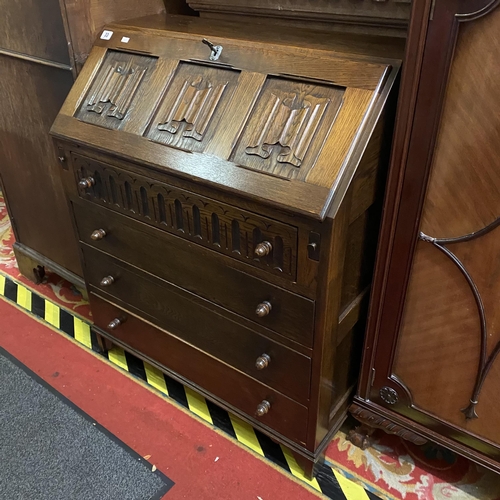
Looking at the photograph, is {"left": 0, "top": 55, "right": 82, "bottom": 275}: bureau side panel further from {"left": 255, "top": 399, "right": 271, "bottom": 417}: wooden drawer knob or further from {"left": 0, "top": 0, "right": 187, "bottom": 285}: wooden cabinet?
{"left": 255, "top": 399, "right": 271, "bottom": 417}: wooden drawer knob

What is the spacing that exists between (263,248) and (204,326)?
1.42 ft

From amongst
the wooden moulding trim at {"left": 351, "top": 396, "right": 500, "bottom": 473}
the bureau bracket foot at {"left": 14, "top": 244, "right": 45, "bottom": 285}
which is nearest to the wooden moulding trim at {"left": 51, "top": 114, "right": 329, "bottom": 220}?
the wooden moulding trim at {"left": 351, "top": 396, "right": 500, "bottom": 473}

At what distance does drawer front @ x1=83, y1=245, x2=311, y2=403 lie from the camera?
126cm

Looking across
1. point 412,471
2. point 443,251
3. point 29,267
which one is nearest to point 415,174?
point 443,251

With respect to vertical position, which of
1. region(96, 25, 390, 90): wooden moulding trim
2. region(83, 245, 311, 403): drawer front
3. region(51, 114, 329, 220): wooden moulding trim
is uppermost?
region(96, 25, 390, 90): wooden moulding trim

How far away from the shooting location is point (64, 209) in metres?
1.80

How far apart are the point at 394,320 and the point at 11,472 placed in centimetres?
118

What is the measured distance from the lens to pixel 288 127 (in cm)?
106

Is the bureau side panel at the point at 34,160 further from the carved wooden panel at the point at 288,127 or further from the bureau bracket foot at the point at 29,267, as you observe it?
the carved wooden panel at the point at 288,127

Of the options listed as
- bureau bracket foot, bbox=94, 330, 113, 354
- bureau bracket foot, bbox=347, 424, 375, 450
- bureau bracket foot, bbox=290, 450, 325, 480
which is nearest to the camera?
bureau bracket foot, bbox=290, 450, 325, 480

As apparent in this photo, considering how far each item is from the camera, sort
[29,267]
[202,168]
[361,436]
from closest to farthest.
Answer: [202,168] < [361,436] < [29,267]

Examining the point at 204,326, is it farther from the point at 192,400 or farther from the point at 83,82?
the point at 83,82

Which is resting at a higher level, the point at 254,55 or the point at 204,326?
the point at 254,55

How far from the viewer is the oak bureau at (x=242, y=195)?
1028 millimetres
